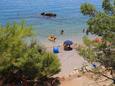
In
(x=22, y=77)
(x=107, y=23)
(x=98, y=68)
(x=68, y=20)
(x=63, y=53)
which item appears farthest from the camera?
(x=68, y=20)

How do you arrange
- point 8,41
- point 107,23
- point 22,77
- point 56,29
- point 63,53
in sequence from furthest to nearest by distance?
1. point 56,29
2. point 63,53
3. point 22,77
4. point 8,41
5. point 107,23

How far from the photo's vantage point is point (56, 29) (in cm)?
5497

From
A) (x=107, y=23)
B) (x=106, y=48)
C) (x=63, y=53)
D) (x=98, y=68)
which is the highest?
(x=107, y=23)

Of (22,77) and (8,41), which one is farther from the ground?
(8,41)

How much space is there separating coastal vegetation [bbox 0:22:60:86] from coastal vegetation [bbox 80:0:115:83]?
6.42m

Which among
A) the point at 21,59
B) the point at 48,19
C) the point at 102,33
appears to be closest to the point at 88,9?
the point at 102,33

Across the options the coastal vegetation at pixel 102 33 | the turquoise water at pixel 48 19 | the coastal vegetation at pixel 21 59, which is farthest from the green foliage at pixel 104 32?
the turquoise water at pixel 48 19

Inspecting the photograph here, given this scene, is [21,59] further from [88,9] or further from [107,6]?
[107,6]

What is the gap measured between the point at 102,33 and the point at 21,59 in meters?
8.17

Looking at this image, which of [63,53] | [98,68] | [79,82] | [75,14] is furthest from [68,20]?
[98,68]

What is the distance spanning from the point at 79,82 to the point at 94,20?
1041 cm

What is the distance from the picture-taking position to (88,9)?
1850cm

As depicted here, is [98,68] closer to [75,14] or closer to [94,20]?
[94,20]

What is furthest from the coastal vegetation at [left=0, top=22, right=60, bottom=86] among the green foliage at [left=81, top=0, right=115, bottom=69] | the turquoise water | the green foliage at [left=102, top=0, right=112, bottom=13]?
the turquoise water
